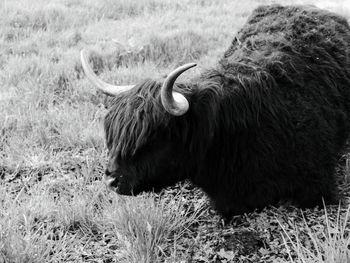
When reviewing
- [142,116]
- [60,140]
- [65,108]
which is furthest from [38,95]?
[142,116]

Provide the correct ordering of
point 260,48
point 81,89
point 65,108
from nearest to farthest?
point 260,48, point 65,108, point 81,89

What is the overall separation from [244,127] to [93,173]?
4.50ft

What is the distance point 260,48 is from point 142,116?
117 centimetres

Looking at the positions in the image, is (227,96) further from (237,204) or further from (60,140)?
(60,140)

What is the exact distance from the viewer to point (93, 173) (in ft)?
12.1

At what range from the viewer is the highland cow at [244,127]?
9.27ft

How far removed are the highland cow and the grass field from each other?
20 centimetres

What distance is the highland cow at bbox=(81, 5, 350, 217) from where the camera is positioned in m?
2.83

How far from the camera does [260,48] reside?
3404 mm

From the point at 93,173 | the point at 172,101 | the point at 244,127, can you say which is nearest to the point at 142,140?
the point at 172,101

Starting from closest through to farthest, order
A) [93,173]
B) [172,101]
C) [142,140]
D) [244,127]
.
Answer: [172,101] → [142,140] → [244,127] → [93,173]

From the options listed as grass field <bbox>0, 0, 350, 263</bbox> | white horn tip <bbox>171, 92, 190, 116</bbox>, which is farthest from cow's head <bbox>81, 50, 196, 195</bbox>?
grass field <bbox>0, 0, 350, 263</bbox>

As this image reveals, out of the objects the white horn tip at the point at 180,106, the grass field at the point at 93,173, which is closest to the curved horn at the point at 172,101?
the white horn tip at the point at 180,106

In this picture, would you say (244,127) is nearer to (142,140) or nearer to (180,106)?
(180,106)
